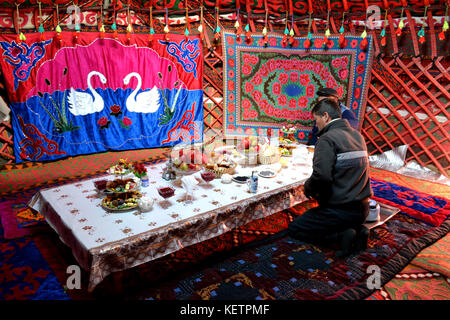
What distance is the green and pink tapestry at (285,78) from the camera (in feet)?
13.6

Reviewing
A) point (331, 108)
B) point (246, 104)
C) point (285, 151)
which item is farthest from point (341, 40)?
point (331, 108)

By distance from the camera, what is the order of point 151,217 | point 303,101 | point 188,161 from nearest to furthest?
point 151,217 → point 188,161 → point 303,101

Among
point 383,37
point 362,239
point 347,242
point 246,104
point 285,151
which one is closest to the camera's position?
point 347,242

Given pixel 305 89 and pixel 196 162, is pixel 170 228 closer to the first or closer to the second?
pixel 196 162

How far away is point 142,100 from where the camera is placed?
450 cm

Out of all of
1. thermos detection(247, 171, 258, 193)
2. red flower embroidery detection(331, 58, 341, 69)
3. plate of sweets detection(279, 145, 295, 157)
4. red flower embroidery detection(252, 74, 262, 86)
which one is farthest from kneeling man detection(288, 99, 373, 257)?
red flower embroidery detection(252, 74, 262, 86)

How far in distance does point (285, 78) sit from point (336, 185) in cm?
276

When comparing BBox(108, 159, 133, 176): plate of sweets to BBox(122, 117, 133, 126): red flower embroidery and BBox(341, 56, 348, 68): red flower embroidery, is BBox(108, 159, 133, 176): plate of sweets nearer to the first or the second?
BBox(122, 117, 133, 126): red flower embroidery

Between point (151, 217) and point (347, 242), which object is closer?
point (151, 217)

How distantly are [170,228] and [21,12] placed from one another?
3279 millimetres

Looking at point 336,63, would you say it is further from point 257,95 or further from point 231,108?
point 231,108

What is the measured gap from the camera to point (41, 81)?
3836 mm

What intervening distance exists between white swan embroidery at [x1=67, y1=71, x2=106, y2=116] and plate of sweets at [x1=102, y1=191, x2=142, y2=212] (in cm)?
257

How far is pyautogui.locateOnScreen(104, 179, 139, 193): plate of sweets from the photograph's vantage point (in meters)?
2.04
